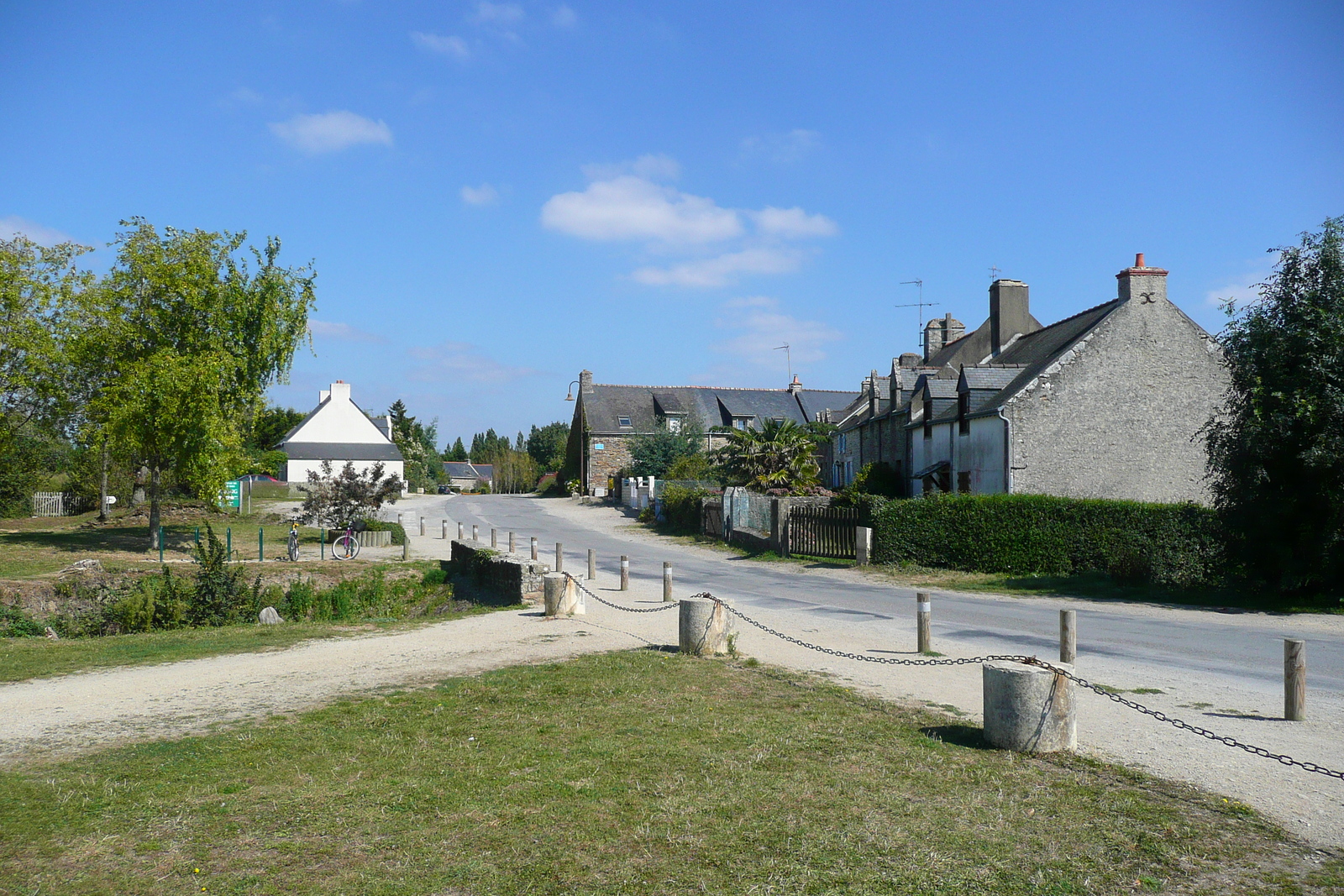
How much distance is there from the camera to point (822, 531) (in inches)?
1011

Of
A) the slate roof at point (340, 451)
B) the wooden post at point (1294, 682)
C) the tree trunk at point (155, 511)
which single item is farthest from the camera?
the slate roof at point (340, 451)

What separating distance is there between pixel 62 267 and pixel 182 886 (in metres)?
27.7

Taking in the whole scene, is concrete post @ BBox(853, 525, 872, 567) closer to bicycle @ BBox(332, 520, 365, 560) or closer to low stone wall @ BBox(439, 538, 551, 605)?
low stone wall @ BBox(439, 538, 551, 605)

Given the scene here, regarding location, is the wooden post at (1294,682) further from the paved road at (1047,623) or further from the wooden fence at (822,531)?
the wooden fence at (822,531)

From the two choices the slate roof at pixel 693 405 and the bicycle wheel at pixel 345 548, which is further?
the slate roof at pixel 693 405

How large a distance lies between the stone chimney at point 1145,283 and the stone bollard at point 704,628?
22.6 meters

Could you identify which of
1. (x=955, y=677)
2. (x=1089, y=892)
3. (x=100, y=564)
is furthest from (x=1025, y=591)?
(x=100, y=564)

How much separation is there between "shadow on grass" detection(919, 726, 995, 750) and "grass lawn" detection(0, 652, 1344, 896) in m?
0.03

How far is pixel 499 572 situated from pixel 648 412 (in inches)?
1974

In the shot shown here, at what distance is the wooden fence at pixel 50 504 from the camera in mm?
40875

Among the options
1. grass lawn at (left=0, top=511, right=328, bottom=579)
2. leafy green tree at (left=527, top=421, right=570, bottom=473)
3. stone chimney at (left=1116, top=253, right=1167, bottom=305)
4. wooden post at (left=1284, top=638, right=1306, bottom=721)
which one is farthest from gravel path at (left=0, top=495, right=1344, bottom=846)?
leafy green tree at (left=527, top=421, right=570, bottom=473)

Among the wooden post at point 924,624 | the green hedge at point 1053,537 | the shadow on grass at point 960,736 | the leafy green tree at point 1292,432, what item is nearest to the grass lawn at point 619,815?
the shadow on grass at point 960,736

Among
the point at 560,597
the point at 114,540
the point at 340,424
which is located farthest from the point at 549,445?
the point at 560,597

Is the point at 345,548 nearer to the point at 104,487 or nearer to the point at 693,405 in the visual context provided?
the point at 104,487
